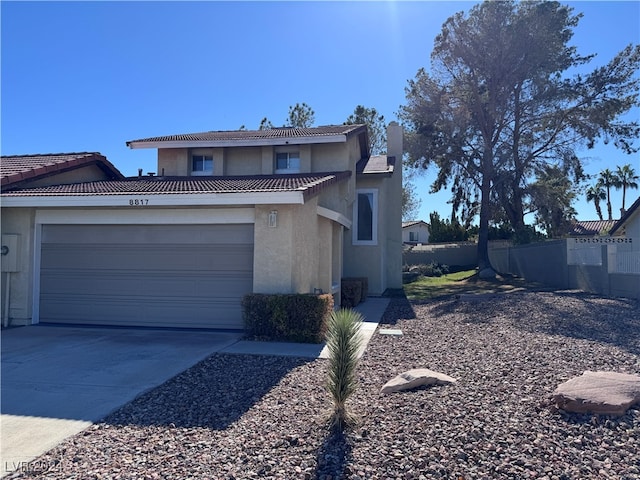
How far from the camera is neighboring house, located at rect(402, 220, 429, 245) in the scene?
59338mm

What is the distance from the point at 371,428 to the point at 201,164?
48.1 ft

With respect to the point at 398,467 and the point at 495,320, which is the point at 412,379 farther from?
the point at 495,320

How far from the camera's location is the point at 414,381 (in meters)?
6.09

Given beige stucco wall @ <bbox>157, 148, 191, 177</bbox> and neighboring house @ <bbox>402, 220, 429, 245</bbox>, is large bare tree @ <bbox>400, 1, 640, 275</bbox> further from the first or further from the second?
neighboring house @ <bbox>402, 220, 429, 245</bbox>

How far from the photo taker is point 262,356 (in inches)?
328

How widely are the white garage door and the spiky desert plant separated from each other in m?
5.75

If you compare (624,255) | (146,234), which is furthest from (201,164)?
(624,255)

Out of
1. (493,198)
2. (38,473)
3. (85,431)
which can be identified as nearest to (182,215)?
(85,431)

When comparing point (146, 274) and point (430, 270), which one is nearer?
point (146, 274)

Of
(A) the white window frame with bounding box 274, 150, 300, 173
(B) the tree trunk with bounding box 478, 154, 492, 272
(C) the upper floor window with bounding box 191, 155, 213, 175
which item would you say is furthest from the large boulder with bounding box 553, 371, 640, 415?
(B) the tree trunk with bounding box 478, 154, 492, 272

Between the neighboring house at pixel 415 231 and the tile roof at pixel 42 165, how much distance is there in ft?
150

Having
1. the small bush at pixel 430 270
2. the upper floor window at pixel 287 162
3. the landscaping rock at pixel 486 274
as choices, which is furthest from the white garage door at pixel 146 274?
the small bush at pixel 430 270

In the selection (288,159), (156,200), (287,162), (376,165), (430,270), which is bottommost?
(430,270)

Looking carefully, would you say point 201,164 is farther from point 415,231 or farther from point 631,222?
point 415,231
